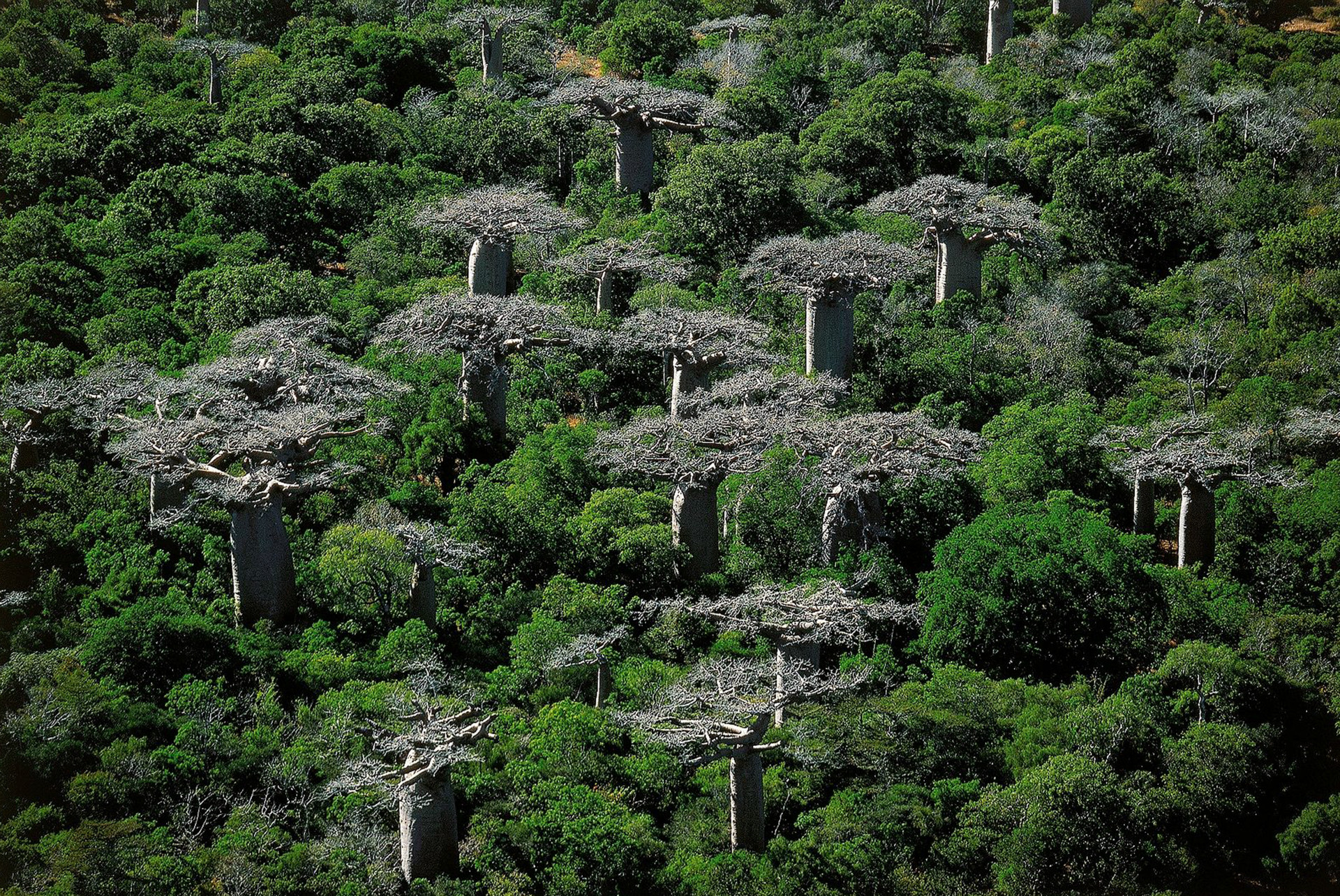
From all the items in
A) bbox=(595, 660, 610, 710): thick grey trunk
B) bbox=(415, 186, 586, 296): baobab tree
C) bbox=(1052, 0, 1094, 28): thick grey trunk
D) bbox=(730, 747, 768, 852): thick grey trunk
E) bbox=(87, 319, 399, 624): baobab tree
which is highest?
bbox=(1052, 0, 1094, 28): thick grey trunk

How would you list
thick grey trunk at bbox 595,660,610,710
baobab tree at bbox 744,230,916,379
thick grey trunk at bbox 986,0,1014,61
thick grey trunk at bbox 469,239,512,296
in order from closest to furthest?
thick grey trunk at bbox 595,660,610,710 < baobab tree at bbox 744,230,916,379 < thick grey trunk at bbox 469,239,512,296 < thick grey trunk at bbox 986,0,1014,61

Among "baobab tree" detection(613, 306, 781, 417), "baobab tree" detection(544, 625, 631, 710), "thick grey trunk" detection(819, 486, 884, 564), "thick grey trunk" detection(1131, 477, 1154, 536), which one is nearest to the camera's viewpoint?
"baobab tree" detection(544, 625, 631, 710)

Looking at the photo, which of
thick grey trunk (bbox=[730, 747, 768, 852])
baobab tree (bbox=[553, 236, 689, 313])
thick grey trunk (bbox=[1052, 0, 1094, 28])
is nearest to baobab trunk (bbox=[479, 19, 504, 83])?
baobab tree (bbox=[553, 236, 689, 313])

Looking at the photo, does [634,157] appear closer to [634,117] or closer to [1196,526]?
[634,117]

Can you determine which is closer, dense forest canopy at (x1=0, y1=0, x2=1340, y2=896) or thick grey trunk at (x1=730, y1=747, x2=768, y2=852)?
thick grey trunk at (x1=730, y1=747, x2=768, y2=852)

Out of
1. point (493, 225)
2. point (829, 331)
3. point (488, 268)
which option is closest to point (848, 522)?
point (829, 331)

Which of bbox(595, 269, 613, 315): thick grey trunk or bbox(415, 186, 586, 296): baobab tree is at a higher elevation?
bbox(415, 186, 586, 296): baobab tree

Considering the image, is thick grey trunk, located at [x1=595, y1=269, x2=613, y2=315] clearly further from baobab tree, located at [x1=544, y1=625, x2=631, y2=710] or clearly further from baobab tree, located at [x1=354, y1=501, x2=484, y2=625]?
baobab tree, located at [x1=544, y1=625, x2=631, y2=710]

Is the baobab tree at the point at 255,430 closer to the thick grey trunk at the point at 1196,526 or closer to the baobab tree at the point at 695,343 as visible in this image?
the baobab tree at the point at 695,343
